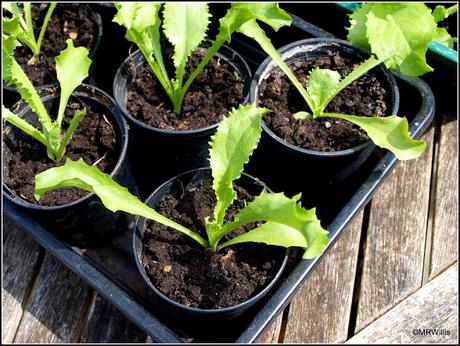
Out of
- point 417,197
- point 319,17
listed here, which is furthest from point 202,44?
point 417,197

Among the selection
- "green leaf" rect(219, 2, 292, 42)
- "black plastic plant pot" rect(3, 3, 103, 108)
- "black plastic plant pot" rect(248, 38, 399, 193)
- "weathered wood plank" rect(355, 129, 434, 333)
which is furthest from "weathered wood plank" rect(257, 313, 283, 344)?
"black plastic plant pot" rect(3, 3, 103, 108)

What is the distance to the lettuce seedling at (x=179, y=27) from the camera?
2.56 feet

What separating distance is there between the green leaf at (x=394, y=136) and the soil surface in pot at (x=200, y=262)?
20 centimetres

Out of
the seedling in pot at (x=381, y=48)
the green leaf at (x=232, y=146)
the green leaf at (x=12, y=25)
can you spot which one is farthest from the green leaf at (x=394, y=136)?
the green leaf at (x=12, y=25)

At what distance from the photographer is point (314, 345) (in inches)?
33.5

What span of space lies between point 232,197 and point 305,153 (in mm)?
158

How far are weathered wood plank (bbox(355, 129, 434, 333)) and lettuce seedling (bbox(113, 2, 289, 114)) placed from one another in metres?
0.37

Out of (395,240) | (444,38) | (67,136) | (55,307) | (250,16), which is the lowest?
(55,307)

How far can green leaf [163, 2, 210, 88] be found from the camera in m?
0.85

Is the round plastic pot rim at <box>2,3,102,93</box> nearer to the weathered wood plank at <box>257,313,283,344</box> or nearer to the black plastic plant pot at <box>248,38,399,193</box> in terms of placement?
the black plastic plant pot at <box>248,38,399,193</box>

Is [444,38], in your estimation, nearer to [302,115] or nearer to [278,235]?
[302,115]

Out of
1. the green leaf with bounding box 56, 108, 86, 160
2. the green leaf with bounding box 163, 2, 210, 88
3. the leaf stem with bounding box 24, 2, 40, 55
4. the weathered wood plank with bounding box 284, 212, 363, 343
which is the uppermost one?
the green leaf with bounding box 163, 2, 210, 88

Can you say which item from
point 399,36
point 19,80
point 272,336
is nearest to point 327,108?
point 399,36

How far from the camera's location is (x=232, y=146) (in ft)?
2.41
